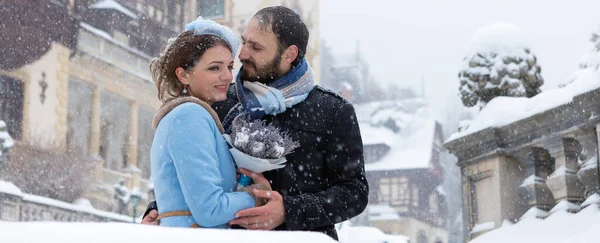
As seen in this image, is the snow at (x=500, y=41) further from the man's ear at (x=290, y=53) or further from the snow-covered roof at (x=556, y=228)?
the man's ear at (x=290, y=53)

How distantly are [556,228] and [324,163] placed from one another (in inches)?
124

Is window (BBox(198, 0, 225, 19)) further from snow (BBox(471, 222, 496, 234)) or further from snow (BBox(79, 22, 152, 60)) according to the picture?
snow (BBox(471, 222, 496, 234))

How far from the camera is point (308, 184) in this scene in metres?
3.00

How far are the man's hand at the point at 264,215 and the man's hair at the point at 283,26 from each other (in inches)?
21.2

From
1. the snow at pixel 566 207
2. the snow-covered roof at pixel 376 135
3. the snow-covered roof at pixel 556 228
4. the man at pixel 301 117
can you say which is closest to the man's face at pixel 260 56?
the man at pixel 301 117

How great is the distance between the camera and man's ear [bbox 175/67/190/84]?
9.11 ft

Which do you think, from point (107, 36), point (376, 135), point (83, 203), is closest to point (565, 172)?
point (83, 203)

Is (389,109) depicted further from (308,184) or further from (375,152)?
(308,184)

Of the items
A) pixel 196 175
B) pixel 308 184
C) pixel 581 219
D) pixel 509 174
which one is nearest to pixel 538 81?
A: pixel 509 174

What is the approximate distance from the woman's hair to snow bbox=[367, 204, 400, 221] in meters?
50.7

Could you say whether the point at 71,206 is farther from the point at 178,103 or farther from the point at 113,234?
the point at 113,234

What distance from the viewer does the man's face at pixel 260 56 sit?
3.03 m

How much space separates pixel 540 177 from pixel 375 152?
1978 inches

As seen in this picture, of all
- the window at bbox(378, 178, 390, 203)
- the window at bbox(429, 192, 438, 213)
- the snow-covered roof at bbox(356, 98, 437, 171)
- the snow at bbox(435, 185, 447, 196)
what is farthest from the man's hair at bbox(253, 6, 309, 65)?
the snow at bbox(435, 185, 447, 196)
